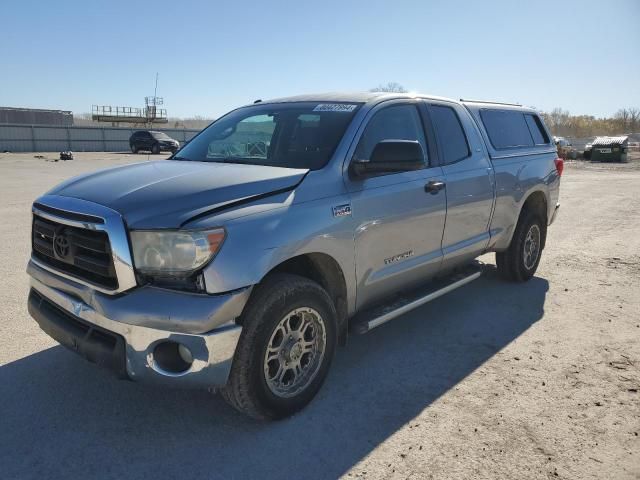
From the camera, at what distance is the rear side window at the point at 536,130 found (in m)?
6.02

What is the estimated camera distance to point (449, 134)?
4.45m

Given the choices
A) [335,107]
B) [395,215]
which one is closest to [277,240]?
[395,215]

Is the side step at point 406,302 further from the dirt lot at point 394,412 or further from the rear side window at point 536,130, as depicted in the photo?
the rear side window at point 536,130

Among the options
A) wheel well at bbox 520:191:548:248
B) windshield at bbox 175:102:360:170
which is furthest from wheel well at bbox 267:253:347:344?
wheel well at bbox 520:191:548:248

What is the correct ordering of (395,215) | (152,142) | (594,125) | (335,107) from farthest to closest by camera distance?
(594,125)
(152,142)
(335,107)
(395,215)

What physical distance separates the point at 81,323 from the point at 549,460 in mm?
2639

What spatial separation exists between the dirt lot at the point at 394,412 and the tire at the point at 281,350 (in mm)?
161

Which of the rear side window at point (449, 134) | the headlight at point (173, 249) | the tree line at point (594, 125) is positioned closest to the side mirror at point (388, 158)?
the rear side window at point (449, 134)

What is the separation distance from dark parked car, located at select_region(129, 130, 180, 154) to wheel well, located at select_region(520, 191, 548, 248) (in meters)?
29.6

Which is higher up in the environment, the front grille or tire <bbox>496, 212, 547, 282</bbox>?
the front grille

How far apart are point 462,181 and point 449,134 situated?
439 millimetres

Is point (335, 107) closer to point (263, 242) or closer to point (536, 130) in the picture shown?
point (263, 242)

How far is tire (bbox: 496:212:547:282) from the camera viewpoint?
563cm

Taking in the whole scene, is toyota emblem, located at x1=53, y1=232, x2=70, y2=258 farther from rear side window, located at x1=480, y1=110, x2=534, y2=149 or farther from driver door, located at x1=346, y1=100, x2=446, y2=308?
rear side window, located at x1=480, y1=110, x2=534, y2=149
